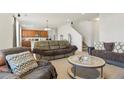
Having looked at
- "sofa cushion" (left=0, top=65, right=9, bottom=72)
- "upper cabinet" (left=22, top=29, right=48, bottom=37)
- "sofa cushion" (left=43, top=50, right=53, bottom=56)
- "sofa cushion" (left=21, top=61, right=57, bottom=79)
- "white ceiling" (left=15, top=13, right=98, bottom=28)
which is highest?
"white ceiling" (left=15, top=13, right=98, bottom=28)

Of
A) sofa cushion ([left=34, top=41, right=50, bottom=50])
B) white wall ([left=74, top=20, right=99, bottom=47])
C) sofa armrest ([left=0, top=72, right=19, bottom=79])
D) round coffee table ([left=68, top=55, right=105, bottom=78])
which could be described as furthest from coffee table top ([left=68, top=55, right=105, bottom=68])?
sofa armrest ([left=0, top=72, right=19, bottom=79])

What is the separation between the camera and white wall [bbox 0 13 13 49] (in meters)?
1.72

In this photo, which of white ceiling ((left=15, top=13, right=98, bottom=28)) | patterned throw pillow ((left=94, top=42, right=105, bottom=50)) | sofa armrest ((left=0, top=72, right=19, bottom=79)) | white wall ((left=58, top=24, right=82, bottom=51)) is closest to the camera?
sofa armrest ((left=0, top=72, right=19, bottom=79))

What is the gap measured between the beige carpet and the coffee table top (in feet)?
0.24

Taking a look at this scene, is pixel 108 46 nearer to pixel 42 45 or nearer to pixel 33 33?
pixel 42 45

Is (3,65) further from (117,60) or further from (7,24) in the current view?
(117,60)

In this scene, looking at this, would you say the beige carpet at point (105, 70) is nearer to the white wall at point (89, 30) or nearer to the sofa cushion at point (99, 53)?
the sofa cushion at point (99, 53)

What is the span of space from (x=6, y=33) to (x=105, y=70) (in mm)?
1533

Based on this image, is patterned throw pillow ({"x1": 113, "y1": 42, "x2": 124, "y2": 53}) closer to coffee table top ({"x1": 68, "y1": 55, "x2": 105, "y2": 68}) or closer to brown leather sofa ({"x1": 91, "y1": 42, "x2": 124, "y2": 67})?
brown leather sofa ({"x1": 91, "y1": 42, "x2": 124, "y2": 67})

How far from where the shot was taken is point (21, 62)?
5.59ft

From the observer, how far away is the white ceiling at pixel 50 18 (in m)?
1.61

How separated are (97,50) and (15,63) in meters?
1.17

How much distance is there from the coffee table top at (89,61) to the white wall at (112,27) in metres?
0.31

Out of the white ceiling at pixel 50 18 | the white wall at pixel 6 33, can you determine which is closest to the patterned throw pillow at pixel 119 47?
the white ceiling at pixel 50 18
